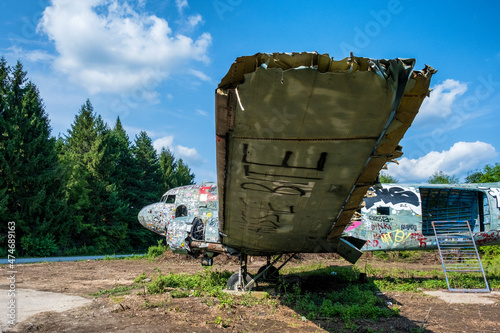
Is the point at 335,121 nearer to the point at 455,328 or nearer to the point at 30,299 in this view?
the point at 455,328

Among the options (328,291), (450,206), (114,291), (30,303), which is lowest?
(328,291)

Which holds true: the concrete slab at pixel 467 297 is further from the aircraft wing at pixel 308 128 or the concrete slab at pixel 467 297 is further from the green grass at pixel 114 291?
the green grass at pixel 114 291

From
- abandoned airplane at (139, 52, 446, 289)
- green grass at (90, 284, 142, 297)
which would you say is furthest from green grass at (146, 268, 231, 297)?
abandoned airplane at (139, 52, 446, 289)

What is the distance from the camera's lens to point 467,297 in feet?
27.0

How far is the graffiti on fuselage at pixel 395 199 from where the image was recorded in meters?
11.0

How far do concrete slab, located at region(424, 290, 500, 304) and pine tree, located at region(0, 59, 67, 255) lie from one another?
23.6 m

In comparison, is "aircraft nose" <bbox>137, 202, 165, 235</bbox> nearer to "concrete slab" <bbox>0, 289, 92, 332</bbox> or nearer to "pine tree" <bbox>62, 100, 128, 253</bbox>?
"concrete slab" <bbox>0, 289, 92, 332</bbox>

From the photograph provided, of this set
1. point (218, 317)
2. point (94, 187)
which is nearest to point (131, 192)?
point (94, 187)

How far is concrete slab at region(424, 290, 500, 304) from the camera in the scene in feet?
25.2

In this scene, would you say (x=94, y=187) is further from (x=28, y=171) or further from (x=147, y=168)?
(x=147, y=168)

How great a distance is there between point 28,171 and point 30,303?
1896 cm

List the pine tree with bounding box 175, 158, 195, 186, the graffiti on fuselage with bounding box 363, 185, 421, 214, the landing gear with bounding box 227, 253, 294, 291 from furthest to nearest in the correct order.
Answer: the pine tree with bounding box 175, 158, 195, 186 < the graffiti on fuselage with bounding box 363, 185, 421, 214 < the landing gear with bounding box 227, 253, 294, 291

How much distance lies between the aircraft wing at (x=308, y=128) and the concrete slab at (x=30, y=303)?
4469 mm

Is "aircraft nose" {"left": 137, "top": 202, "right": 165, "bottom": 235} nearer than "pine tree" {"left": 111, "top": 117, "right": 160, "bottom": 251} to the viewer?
Yes
